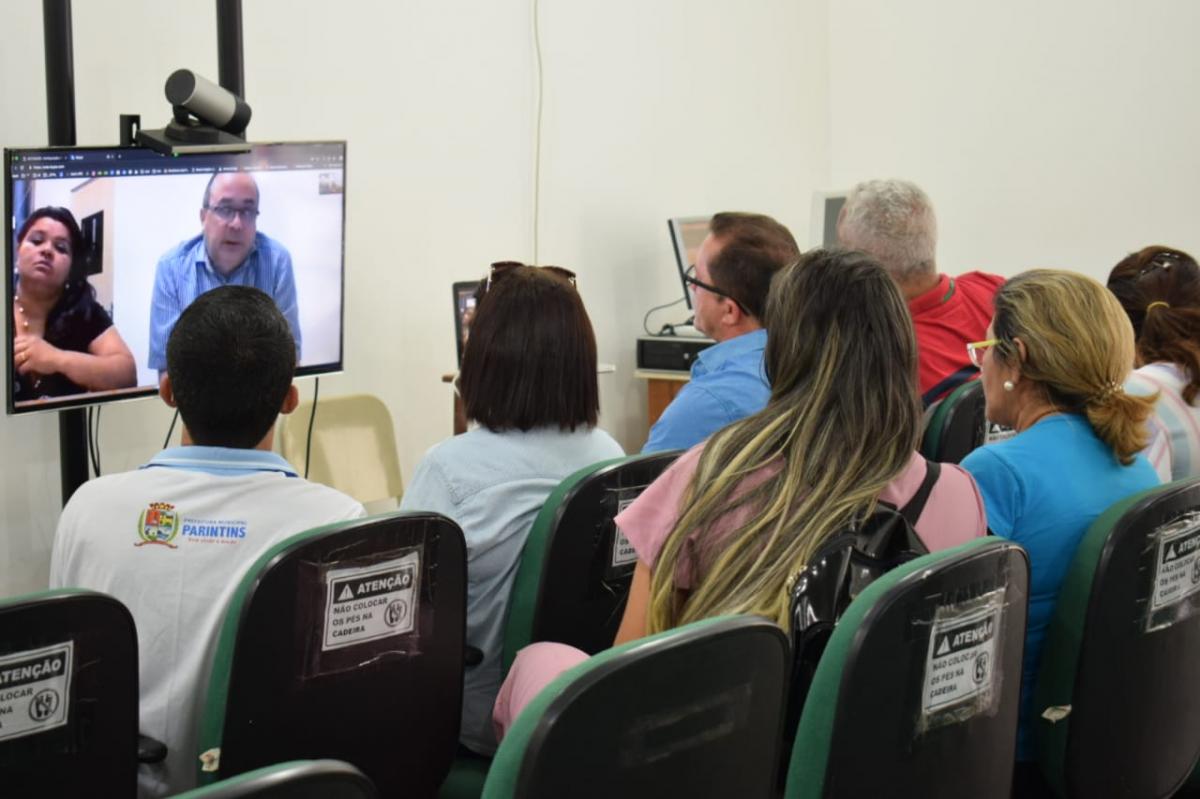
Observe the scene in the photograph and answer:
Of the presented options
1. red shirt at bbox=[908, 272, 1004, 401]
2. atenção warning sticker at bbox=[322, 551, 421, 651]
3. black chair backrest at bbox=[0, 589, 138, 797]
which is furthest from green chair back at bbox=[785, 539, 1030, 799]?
red shirt at bbox=[908, 272, 1004, 401]

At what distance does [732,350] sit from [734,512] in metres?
1.06

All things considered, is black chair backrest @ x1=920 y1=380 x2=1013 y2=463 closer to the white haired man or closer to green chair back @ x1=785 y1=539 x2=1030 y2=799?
the white haired man

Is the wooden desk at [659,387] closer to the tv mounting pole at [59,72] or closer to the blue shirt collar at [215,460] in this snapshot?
the tv mounting pole at [59,72]

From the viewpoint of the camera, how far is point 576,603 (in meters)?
2.21

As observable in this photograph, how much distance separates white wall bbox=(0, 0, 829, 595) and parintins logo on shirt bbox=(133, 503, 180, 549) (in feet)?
5.94

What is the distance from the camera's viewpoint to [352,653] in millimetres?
1790

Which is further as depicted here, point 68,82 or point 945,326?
point 945,326

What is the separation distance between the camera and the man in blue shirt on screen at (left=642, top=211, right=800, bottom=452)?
2.75m

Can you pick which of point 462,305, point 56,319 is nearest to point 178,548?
point 56,319

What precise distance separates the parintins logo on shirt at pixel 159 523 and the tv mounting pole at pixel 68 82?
1.50m

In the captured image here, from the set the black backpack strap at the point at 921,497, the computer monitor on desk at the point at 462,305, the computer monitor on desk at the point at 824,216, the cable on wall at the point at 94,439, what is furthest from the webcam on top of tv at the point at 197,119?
the computer monitor on desk at the point at 824,216

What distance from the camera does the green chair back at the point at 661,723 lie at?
1.18 meters

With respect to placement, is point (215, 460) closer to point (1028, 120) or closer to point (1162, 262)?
point (1162, 262)

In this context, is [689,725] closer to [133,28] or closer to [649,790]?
[649,790]
